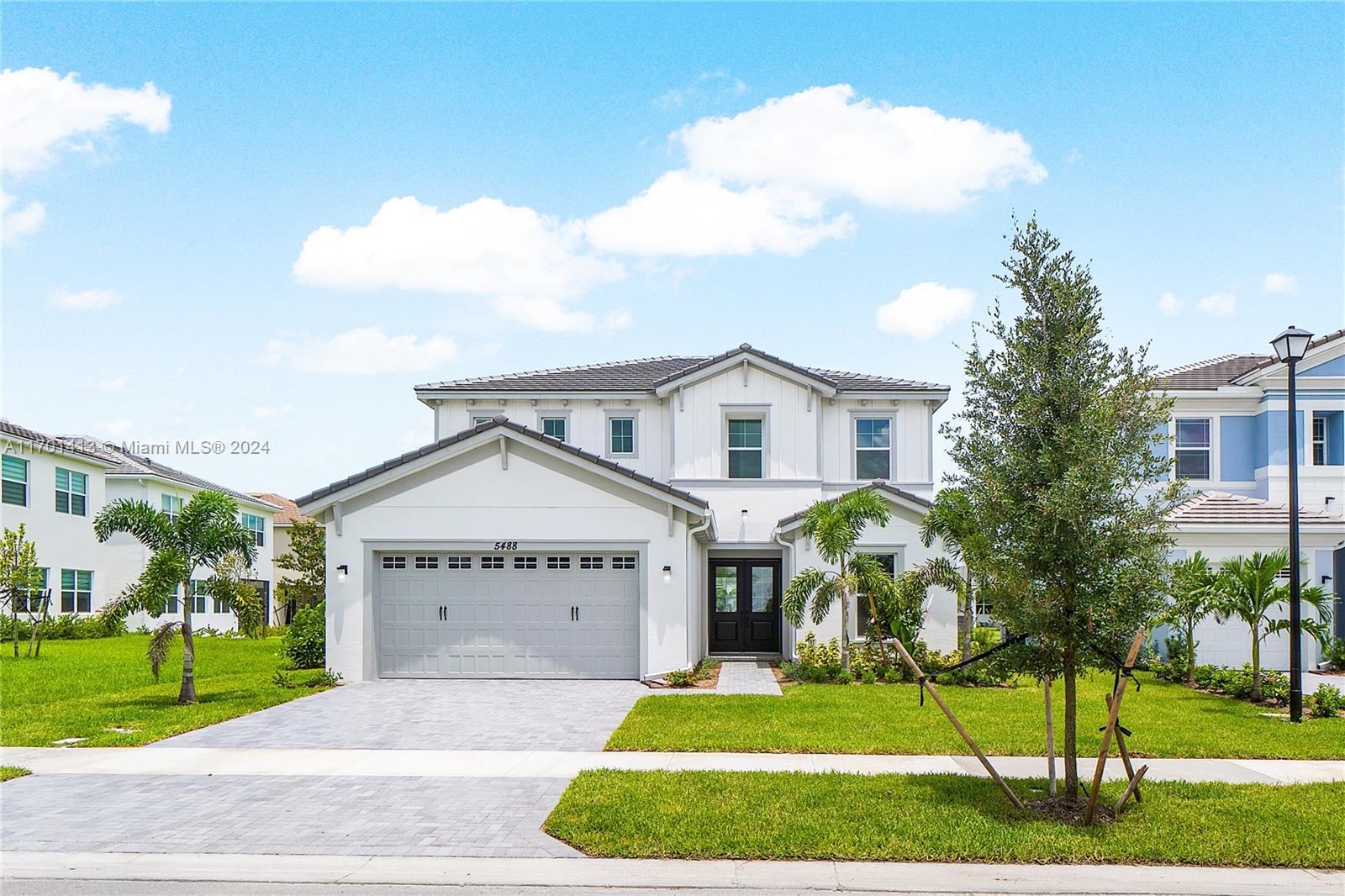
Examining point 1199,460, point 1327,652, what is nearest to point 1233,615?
point 1327,652

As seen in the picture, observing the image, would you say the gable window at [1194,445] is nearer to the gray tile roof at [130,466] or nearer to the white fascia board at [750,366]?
the white fascia board at [750,366]

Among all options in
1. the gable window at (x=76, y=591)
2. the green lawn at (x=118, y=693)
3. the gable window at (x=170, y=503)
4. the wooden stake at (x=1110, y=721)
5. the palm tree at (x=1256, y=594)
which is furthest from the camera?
the gable window at (x=170, y=503)

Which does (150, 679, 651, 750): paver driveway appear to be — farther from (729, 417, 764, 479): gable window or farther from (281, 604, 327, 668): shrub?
(729, 417, 764, 479): gable window

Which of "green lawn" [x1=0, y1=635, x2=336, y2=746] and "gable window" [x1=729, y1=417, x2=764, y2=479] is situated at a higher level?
"gable window" [x1=729, y1=417, x2=764, y2=479]

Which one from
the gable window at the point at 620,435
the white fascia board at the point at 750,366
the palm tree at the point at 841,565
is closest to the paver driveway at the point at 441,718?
the palm tree at the point at 841,565

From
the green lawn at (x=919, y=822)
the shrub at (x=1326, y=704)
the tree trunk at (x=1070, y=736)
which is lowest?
the shrub at (x=1326, y=704)

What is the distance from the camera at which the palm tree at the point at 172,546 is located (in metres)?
15.4

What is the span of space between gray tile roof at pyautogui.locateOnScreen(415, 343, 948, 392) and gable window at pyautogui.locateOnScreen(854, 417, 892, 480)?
861 mm

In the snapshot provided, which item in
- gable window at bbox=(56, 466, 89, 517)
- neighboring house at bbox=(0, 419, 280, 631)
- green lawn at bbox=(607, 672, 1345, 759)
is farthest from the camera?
gable window at bbox=(56, 466, 89, 517)

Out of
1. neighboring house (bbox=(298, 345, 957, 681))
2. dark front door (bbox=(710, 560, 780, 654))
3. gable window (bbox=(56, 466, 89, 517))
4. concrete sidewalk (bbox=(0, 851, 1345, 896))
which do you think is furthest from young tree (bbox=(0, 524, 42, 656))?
concrete sidewalk (bbox=(0, 851, 1345, 896))

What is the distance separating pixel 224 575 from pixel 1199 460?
74.6 ft

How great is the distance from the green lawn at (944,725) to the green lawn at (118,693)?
20.9ft

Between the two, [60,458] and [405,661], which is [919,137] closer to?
[405,661]

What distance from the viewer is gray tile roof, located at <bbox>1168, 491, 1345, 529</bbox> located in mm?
20422
